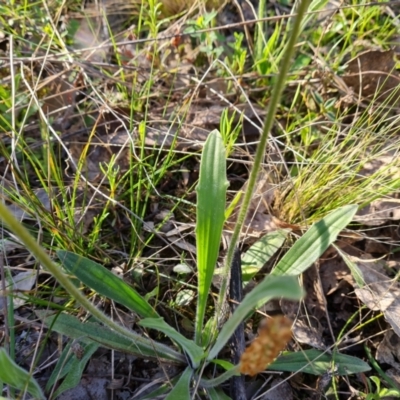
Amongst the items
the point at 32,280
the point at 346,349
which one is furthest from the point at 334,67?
the point at 32,280

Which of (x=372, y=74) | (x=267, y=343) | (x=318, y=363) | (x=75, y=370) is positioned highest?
(x=267, y=343)

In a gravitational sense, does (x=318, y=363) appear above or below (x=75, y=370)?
below

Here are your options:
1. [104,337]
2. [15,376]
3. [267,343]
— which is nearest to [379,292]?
[104,337]

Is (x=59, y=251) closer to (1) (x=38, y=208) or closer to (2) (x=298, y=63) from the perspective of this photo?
(1) (x=38, y=208)

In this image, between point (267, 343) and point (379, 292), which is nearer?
point (267, 343)

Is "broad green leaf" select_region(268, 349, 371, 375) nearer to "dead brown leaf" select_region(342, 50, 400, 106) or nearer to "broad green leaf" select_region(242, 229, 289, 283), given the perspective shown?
"broad green leaf" select_region(242, 229, 289, 283)

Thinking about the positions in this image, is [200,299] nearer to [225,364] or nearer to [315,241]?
[225,364]

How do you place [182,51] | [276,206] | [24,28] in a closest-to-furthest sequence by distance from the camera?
1. [276,206]
2. [24,28]
3. [182,51]

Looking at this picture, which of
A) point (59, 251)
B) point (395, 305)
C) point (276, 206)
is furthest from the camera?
point (276, 206)

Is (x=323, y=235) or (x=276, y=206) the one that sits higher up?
(x=323, y=235)
